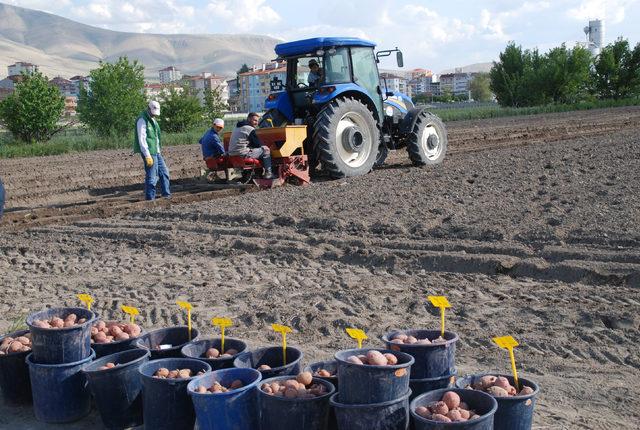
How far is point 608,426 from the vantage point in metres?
4.03

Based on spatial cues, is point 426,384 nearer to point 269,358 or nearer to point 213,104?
point 269,358

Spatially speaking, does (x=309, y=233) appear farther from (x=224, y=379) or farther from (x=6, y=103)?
(x=6, y=103)

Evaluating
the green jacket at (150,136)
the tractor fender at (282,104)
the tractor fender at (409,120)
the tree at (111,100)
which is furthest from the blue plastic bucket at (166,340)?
the tree at (111,100)

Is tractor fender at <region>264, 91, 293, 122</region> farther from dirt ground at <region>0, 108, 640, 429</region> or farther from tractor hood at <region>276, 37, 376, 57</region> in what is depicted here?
dirt ground at <region>0, 108, 640, 429</region>

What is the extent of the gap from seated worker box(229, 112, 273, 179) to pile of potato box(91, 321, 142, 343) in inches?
271

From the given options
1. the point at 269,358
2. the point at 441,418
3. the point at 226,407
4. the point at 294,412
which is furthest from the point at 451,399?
the point at 269,358

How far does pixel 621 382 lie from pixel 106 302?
14.5ft

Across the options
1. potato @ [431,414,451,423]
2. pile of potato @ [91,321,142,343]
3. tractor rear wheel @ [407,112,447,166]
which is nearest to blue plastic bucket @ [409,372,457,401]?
potato @ [431,414,451,423]

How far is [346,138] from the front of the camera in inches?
493

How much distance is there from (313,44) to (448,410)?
377 inches

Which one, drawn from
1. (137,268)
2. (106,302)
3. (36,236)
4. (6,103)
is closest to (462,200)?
(137,268)

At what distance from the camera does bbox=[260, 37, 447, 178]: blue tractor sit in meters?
12.3

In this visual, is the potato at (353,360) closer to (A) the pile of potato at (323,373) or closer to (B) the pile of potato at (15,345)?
(A) the pile of potato at (323,373)

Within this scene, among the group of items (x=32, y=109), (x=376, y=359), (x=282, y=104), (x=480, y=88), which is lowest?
(x=376, y=359)
